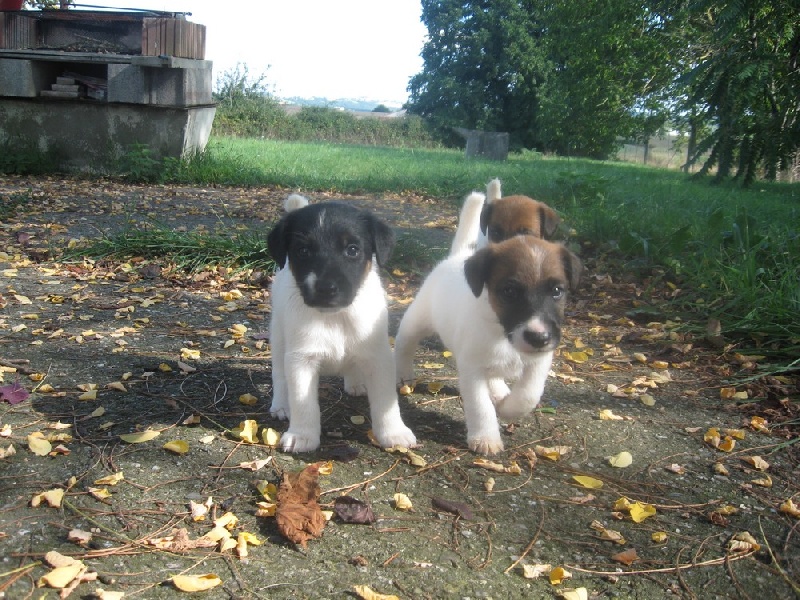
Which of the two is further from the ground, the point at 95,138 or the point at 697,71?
the point at 697,71

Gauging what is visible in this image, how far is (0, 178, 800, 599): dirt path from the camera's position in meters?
2.45

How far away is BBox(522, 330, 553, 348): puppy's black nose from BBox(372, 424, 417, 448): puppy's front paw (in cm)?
81

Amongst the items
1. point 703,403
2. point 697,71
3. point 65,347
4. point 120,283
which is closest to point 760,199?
point 697,71

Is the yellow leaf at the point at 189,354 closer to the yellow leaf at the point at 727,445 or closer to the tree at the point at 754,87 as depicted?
the yellow leaf at the point at 727,445

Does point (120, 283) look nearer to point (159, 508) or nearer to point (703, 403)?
point (159, 508)

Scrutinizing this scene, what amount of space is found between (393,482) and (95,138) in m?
10.9

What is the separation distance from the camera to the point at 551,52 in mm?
40188

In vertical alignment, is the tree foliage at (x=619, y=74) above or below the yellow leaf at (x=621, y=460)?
above

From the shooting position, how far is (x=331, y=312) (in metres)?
3.20

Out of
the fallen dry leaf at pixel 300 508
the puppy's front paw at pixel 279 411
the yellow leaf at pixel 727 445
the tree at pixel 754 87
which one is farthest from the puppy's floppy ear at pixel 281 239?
the tree at pixel 754 87

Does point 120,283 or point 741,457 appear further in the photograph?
point 120,283

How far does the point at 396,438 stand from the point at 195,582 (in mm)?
1288

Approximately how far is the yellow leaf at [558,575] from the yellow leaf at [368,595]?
1.83 ft

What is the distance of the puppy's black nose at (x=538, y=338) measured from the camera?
299 centimetres
